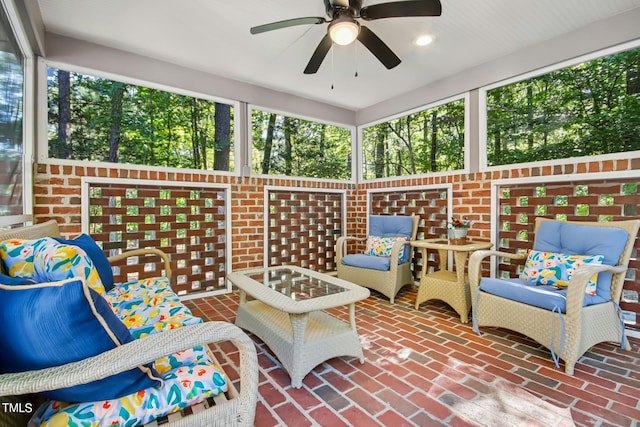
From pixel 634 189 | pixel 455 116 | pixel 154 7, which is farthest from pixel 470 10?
pixel 154 7

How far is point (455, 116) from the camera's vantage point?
375 centimetres

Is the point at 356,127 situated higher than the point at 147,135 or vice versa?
the point at 356,127

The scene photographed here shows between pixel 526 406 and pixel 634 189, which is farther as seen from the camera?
pixel 634 189

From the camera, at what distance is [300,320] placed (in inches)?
73.4

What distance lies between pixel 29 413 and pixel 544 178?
→ 12.4 ft

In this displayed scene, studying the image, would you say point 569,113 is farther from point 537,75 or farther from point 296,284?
point 296,284

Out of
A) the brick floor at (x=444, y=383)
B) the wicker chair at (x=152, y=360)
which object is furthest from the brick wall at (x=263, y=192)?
the wicker chair at (x=152, y=360)

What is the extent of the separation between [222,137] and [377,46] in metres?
2.22

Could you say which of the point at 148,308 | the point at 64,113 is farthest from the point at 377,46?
the point at 64,113

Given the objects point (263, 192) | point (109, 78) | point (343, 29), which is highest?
point (109, 78)

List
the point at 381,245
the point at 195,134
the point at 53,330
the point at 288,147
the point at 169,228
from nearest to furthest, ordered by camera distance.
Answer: the point at 53,330 < the point at 169,228 < the point at 195,134 < the point at 381,245 < the point at 288,147

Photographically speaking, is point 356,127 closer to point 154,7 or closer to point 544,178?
point 544,178

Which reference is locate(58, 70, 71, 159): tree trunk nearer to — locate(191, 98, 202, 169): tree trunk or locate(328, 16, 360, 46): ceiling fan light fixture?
locate(191, 98, 202, 169): tree trunk

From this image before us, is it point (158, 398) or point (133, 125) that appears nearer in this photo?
point (158, 398)
